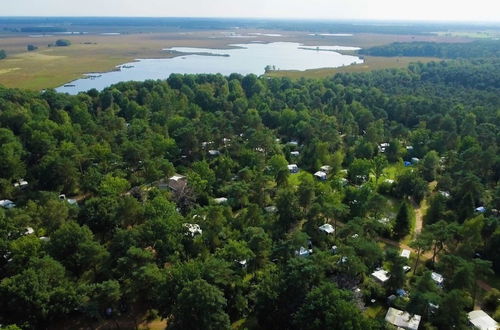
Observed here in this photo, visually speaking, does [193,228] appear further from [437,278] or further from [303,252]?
[437,278]

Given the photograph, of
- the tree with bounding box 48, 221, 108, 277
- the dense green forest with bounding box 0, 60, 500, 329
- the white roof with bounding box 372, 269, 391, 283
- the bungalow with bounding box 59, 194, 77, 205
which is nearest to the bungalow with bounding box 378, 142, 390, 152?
the dense green forest with bounding box 0, 60, 500, 329

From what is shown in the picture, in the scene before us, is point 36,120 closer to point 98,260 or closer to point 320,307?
point 98,260

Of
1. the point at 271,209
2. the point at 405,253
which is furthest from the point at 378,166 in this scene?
the point at 271,209

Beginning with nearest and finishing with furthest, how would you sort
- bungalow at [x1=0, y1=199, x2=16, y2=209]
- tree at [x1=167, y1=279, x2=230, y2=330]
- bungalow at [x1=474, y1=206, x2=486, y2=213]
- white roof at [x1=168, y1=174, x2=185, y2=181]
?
1. tree at [x1=167, y1=279, x2=230, y2=330]
2. bungalow at [x1=474, y1=206, x2=486, y2=213]
3. bungalow at [x1=0, y1=199, x2=16, y2=209]
4. white roof at [x1=168, y1=174, x2=185, y2=181]

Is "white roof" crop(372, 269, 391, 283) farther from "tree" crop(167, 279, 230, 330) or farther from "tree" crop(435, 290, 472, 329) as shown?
"tree" crop(167, 279, 230, 330)

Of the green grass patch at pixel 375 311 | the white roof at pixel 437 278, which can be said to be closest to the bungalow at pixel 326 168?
the white roof at pixel 437 278

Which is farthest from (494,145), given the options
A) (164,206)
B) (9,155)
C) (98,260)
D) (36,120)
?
(36,120)

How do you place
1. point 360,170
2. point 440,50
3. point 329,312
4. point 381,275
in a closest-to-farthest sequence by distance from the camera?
point 329,312
point 381,275
point 360,170
point 440,50
